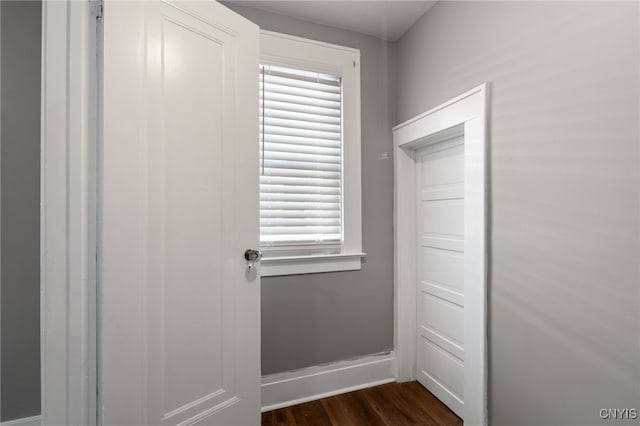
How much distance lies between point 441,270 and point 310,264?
81 centimetres

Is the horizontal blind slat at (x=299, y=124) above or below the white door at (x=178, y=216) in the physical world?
above

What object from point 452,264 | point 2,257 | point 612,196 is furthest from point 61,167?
point 452,264

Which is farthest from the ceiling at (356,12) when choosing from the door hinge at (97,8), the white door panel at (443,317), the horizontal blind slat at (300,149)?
the white door panel at (443,317)

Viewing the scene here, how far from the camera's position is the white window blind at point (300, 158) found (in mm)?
1826

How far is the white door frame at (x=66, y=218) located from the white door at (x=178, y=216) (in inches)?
1.8

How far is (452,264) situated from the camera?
1746 mm

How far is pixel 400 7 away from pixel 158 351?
7.00 feet

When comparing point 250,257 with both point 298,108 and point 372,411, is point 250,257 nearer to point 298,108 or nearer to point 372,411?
point 298,108

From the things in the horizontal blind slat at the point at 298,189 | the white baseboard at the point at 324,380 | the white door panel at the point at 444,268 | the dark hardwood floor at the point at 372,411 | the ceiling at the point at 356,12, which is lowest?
the dark hardwood floor at the point at 372,411

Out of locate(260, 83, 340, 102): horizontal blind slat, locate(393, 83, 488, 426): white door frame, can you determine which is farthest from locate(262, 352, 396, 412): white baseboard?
locate(260, 83, 340, 102): horizontal blind slat

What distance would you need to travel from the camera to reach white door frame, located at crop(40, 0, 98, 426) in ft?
2.57

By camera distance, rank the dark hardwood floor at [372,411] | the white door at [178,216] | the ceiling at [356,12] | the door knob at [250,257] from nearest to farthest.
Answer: the white door at [178,216] → the door knob at [250,257] → the dark hardwood floor at [372,411] → the ceiling at [356,12]

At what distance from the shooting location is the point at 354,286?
2.00 metres

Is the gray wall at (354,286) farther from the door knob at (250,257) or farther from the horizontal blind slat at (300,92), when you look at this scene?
the door knob at (250,257)
